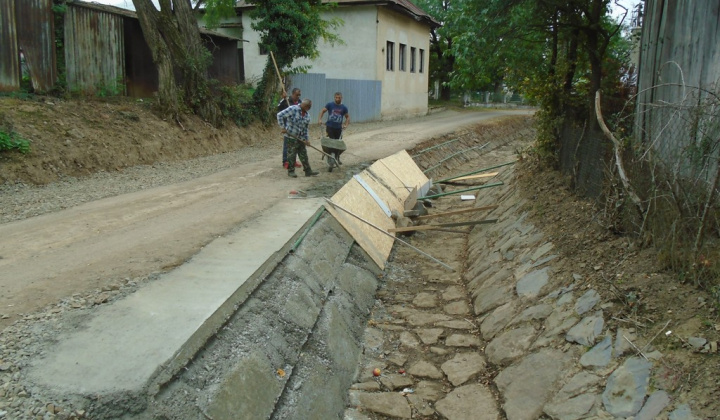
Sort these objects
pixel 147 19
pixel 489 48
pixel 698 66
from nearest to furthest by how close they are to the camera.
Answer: pixel 698 66 < pixel 489 48 < pixel 147 19

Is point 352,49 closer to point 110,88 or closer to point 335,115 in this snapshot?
point 110,88

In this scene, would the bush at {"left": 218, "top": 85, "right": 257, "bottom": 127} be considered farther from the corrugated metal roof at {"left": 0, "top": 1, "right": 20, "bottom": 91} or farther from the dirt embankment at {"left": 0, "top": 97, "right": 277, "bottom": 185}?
the corrugated metal roof at {"left": 0, "top": 1, "right": 20, "bottom": 91}

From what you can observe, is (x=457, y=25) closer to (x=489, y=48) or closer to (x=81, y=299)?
(x=489, y=48)

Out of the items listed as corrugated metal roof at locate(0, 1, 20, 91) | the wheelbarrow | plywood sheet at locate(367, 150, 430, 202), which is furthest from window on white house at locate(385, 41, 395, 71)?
corrugated metal roof at locate(0, 1, 20, 91)

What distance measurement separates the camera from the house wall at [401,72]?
88.6 feet

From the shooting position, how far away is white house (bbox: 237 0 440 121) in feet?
84.5

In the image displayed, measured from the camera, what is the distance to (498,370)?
5820 millimetres

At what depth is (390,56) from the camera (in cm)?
2842

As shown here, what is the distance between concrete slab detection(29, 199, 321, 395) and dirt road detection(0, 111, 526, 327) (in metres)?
0.49

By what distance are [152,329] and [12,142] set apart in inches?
318

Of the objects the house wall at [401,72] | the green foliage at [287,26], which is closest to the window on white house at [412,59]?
the house wall at [401,72]

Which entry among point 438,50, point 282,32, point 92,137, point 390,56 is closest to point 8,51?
point 92,137

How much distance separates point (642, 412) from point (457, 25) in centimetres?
796

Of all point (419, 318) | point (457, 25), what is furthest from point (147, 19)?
point (419, 318)
